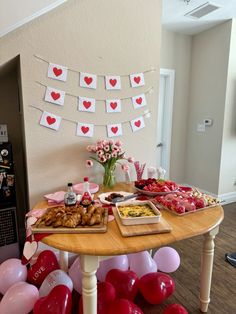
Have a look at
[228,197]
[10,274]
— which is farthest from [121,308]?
[228,197]

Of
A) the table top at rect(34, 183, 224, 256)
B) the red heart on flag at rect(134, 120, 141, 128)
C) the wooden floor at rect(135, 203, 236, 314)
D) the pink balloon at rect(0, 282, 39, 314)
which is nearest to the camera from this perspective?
the table top at rect(34, 183, 224, 256)

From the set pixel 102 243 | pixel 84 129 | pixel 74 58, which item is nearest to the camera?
pixel 102 243

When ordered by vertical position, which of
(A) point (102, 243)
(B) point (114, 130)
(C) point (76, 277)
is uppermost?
(B) point (114, 130)

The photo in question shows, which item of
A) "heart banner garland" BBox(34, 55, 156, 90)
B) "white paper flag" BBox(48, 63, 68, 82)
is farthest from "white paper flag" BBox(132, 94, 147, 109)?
"white paper flag" BBox(48, 63, 68, 82)

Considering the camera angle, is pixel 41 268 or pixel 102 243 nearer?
pixel 102 243

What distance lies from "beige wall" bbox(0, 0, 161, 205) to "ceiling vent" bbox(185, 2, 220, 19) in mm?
1080

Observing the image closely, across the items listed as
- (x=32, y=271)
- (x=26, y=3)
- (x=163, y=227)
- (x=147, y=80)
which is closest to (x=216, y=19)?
(x=147, y=80)

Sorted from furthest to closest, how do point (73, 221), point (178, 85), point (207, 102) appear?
point (178, 85) → point (207, 102) → point (73, 221)

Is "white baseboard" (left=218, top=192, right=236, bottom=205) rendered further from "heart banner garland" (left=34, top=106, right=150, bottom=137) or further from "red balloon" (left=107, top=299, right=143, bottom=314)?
"red balloon" (left=107, top=299, right=143, bottom=314)

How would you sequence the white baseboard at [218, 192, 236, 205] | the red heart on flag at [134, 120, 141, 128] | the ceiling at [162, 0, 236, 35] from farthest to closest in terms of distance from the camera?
the white baseboard at [218, 192, 236, 205]
the ceiling at [162, 0, 236, 35]
the red heart on flag at [134, 120, 141, 128]

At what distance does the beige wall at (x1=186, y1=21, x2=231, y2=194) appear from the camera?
3316mm

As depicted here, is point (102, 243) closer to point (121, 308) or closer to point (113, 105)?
point (121, 308)

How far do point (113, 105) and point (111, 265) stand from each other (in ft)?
4.48

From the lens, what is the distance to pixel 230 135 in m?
3.44
